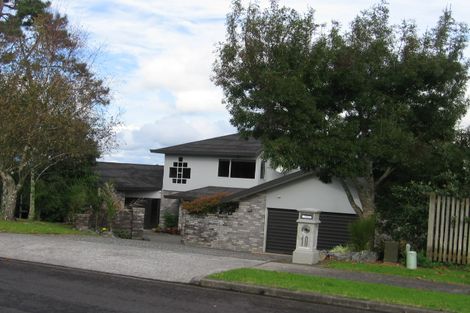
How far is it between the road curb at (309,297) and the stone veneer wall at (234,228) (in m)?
14.0

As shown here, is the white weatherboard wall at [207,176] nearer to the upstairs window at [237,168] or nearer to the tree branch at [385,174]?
the upstairs window at [237,168]

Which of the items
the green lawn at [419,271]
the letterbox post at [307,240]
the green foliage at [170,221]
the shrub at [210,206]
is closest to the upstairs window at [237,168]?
the green foliage at [170,221]

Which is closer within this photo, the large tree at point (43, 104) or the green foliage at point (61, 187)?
the large tree at point (43, 104)

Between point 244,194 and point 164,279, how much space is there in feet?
45.5

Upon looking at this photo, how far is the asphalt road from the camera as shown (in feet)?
27.8

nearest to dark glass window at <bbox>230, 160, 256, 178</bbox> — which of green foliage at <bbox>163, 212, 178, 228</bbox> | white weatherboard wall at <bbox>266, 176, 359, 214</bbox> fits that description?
green foliage at <bbox>163, 212, 178, 228</bbox>

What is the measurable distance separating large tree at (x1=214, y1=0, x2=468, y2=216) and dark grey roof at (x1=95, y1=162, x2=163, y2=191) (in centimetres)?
2058

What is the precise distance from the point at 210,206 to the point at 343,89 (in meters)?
10.5

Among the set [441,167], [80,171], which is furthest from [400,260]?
[80,171]

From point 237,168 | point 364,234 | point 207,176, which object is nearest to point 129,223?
point 364,234

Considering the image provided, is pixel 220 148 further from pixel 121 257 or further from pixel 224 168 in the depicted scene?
pixel 121 257

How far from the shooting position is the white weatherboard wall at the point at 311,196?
78.0ft

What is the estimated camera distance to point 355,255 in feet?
50.3

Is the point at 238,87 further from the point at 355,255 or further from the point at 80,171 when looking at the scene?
the point at 80,171
